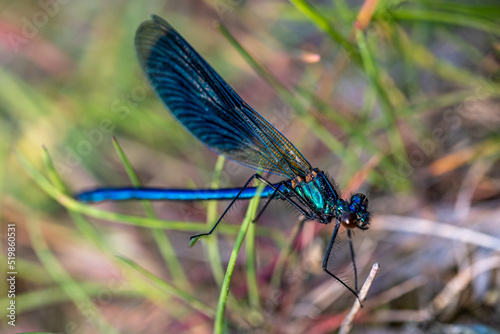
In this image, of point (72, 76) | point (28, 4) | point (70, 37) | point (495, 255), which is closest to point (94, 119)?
point (72, 76)

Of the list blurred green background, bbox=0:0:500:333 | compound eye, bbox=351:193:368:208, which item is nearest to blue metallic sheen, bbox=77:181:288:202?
blurred green background, bbox=0:0:500:333

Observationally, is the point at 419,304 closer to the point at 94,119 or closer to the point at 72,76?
the point at 94,119

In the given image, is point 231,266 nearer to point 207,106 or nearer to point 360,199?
point 360,199

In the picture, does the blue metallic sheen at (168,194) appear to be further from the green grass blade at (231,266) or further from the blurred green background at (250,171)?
the green grass blade at (231,266)

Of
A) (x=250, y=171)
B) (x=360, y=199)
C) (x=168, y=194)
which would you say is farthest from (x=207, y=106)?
(x=250, y=171)

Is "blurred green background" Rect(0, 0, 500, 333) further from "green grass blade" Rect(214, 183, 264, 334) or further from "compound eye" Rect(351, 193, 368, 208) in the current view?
"compound eye" Rect(351, 193, 368, 208)
